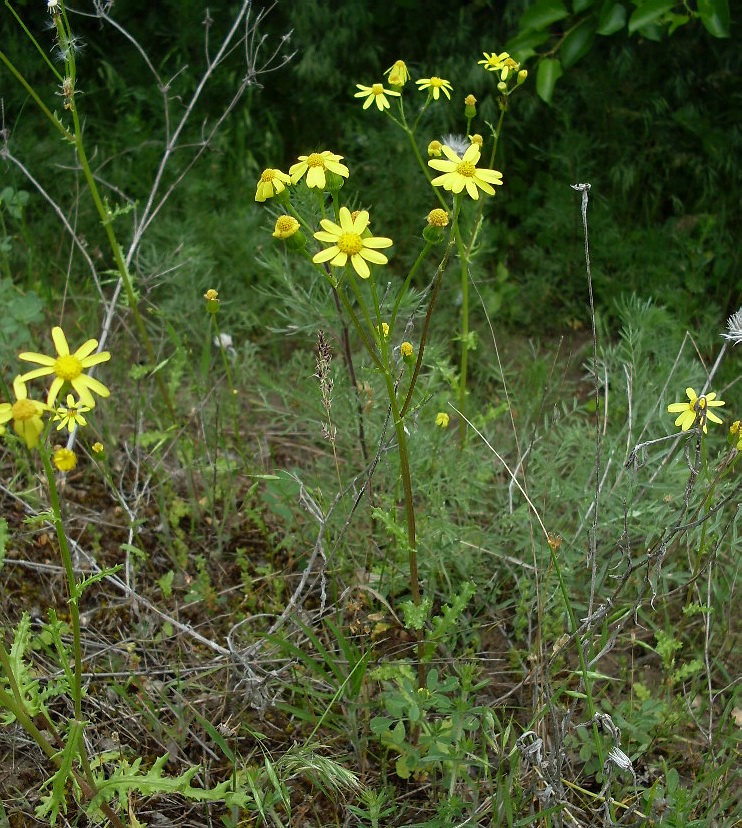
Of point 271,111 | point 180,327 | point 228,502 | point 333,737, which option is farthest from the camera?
point 271,111

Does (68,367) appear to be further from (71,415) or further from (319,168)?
(319,168)

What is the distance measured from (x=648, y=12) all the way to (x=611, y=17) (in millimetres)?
147

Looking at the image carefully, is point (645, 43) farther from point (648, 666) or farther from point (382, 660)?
point (382, 660)

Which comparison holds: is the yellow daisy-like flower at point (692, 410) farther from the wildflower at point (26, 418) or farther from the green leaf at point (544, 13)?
the green leaf at point (544, 13)

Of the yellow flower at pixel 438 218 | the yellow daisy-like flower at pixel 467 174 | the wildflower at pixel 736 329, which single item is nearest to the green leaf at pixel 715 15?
the wildflower at pixel 736 329

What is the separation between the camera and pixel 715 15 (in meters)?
2.73

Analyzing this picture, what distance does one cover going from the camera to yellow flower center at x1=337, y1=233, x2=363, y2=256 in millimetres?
1377

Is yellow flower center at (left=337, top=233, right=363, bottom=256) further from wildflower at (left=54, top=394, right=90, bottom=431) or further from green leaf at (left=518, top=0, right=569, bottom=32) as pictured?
green leaf at (left=518, top=0, right=569, bottom=32)

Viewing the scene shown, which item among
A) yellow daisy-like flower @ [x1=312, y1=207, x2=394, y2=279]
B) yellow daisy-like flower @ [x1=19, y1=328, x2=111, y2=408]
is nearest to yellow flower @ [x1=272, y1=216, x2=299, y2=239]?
yellow daisy-like flower @ [x1=312, y1=207, x2=394, y2=279]

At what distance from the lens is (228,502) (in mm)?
2262

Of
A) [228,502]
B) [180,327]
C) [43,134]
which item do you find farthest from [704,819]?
[43,134]

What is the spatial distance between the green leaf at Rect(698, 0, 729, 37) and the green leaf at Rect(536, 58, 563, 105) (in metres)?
0.50

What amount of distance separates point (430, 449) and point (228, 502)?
1.91 feet

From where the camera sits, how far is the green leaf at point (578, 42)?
2996 millimetres
